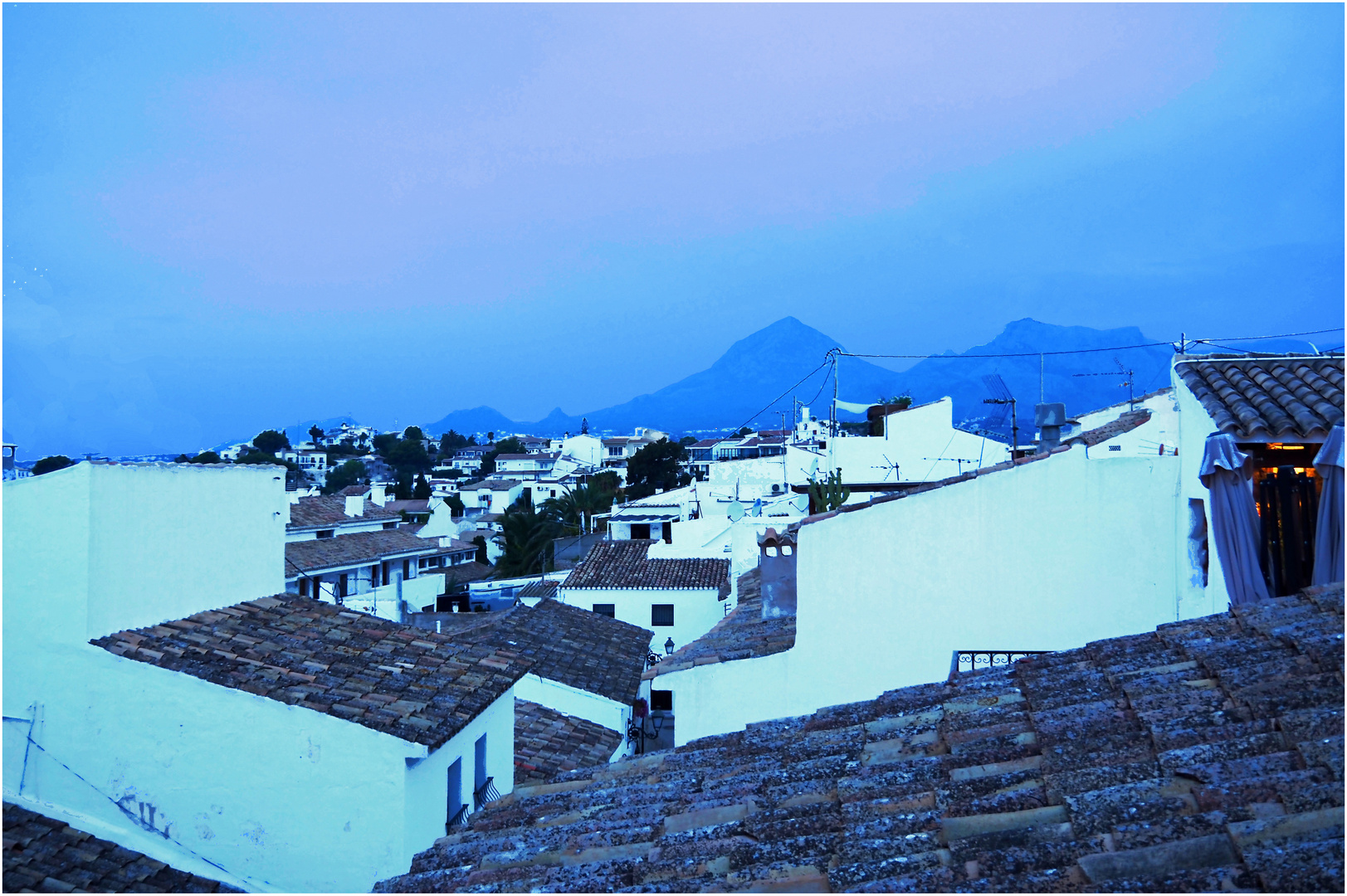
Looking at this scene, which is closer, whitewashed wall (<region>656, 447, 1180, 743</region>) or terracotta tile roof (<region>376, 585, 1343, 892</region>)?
terracotta tile roof (<region>376, 585, 1343, 892</region>)

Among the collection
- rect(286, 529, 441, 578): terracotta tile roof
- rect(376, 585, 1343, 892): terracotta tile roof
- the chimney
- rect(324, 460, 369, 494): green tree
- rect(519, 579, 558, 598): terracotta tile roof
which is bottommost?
rect(376, 585, 1343, 892): terracotta tile roof

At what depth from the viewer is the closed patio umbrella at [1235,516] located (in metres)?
6.48

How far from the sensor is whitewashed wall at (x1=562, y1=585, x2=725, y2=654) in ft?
92.5

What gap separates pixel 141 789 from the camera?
28.3ft

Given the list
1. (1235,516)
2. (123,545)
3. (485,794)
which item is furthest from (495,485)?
(1235,516)

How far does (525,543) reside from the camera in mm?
48875

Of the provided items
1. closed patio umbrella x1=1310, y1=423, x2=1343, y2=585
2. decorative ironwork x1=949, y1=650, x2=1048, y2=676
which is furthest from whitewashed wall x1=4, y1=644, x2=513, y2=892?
closed patio umbrella x1=1310, y1=423, x2=1343, y2=585

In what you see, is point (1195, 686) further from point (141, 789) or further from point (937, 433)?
point (937, 433)

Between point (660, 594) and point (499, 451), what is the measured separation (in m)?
103

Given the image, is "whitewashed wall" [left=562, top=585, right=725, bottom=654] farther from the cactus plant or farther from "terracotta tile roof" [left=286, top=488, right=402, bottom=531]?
Answer: "terracotta tile roof" [left=286, top=488, right=402, bottom=531]

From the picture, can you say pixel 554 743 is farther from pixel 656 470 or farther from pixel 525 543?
pixel 656 470

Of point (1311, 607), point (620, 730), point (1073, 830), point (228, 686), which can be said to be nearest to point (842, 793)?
point (1073, 830)

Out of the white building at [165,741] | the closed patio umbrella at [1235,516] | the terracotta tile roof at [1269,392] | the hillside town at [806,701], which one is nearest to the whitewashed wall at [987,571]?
the hillside town at [806,701]

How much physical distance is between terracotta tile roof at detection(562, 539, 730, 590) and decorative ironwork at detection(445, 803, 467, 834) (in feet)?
58.4
